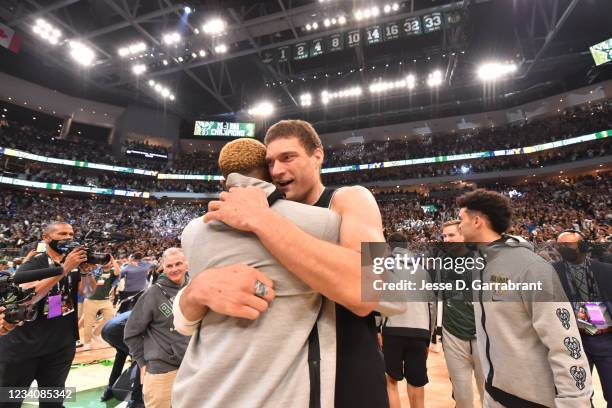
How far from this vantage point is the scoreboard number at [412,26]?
1366 cm

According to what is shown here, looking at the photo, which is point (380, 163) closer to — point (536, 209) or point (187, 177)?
point (536, 209)

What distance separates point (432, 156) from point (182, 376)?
96.1 ft

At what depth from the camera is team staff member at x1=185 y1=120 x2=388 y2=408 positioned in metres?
0.85

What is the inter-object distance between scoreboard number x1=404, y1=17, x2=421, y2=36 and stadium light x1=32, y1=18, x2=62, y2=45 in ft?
61.8

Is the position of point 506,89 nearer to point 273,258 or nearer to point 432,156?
point 432,156

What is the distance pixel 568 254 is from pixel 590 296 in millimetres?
473

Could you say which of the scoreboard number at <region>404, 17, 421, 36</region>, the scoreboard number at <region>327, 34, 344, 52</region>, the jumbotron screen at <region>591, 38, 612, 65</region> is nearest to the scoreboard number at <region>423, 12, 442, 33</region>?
the scoreboard number at <region>404, 17, 421, 36</region>

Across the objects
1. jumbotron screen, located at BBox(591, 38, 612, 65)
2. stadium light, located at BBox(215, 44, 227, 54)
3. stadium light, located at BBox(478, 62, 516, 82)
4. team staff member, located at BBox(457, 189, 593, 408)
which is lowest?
team staff member, located at BBox(457, 189, 593, 408)

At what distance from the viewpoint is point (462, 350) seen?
3074 millimetres

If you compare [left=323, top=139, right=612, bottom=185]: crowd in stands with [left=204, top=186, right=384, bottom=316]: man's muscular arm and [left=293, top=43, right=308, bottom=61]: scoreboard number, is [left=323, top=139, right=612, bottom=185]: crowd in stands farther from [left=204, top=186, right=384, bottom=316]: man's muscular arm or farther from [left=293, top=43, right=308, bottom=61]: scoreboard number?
[left=204, top=186, right=384, bottom=316]: man's muscular arm

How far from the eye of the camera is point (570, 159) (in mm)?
22047

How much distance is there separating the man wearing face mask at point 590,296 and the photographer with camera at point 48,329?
4805mm

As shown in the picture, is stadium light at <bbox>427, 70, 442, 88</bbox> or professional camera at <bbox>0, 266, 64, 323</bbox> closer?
professional camera at <bbox>0, 266, 64, 323</bbox>

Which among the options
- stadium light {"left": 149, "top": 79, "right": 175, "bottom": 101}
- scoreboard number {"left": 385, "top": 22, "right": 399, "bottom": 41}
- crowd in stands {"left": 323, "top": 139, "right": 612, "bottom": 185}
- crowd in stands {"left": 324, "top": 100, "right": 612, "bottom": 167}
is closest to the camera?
scoreboard number {"left": 385, "top": 22, "right": 399, "bottom": 41}
